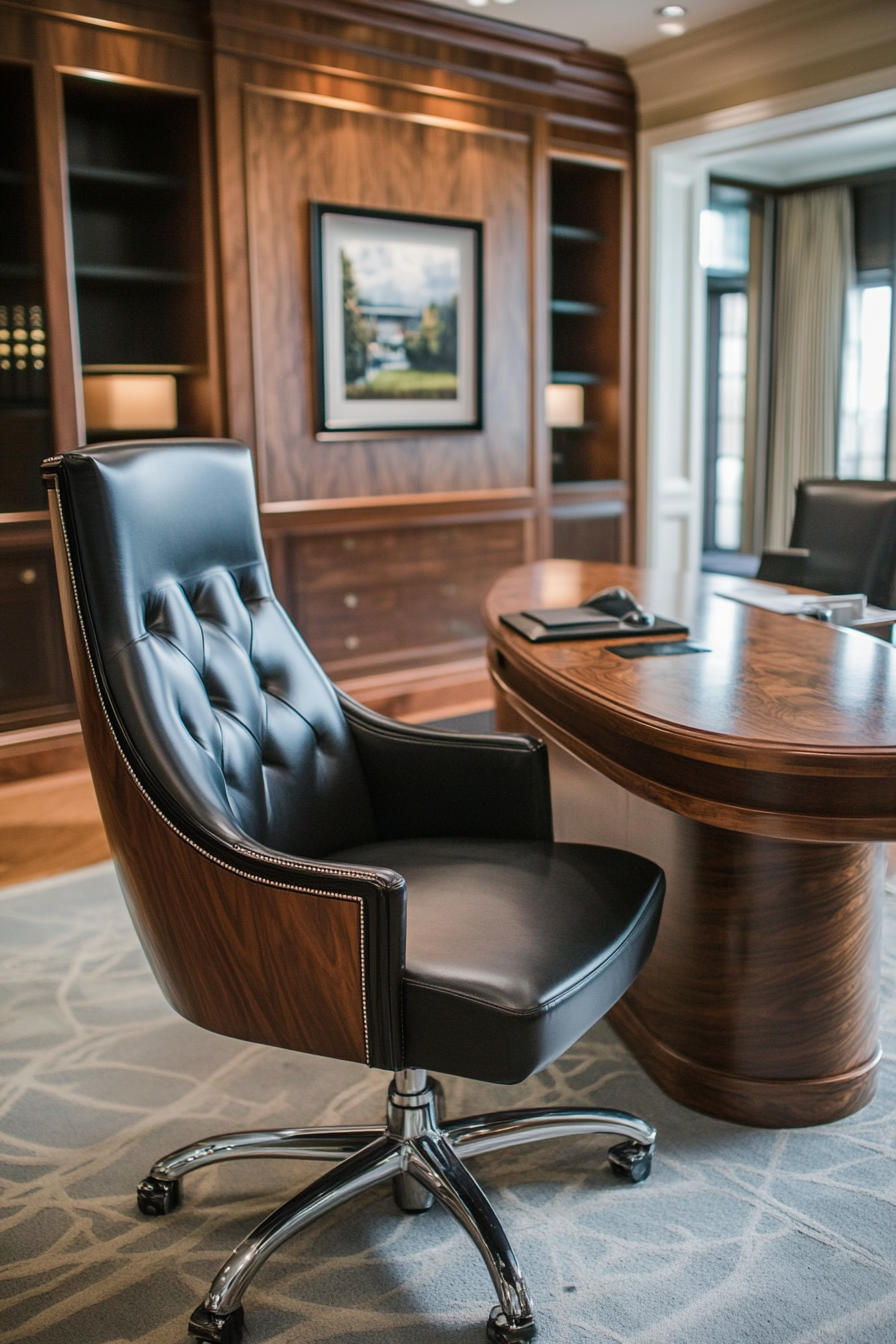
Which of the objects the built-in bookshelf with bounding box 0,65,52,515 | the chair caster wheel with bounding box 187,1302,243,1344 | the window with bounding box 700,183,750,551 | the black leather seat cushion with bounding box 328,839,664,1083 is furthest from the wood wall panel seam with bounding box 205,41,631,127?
the chair caster wheel with bounding box 187,1302,243,1344

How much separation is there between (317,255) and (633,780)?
121 inches

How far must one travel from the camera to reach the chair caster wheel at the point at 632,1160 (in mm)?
1755

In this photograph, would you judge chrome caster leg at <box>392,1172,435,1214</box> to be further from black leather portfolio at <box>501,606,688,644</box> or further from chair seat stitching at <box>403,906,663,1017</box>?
black leather portfolio at <box>501,606,688,644</box>

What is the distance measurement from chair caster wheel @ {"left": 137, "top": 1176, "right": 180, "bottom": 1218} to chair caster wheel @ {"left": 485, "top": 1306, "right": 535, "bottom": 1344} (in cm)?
55

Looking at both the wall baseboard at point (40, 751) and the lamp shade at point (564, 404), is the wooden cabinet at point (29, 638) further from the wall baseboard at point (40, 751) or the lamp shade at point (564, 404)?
the lamp shade at point (564, 404)

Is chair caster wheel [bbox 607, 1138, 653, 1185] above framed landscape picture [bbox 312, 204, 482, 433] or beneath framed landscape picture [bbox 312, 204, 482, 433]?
beneath

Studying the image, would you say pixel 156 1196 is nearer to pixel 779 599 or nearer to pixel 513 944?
pixel 513 944

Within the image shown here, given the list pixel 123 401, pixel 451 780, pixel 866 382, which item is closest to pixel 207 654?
pixel 451 780

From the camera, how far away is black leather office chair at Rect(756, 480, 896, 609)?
3.49 meters

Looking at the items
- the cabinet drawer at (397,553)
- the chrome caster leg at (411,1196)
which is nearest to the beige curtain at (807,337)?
the cabinet drawer at (397,553)

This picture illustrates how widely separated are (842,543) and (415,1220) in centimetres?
266

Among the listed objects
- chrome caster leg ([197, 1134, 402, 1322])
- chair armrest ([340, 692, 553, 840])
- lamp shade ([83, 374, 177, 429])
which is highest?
lamp shade ([83, 374, 177, 429])

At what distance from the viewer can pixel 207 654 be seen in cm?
179

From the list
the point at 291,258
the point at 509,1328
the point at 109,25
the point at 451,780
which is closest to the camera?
the point at 509,1328
